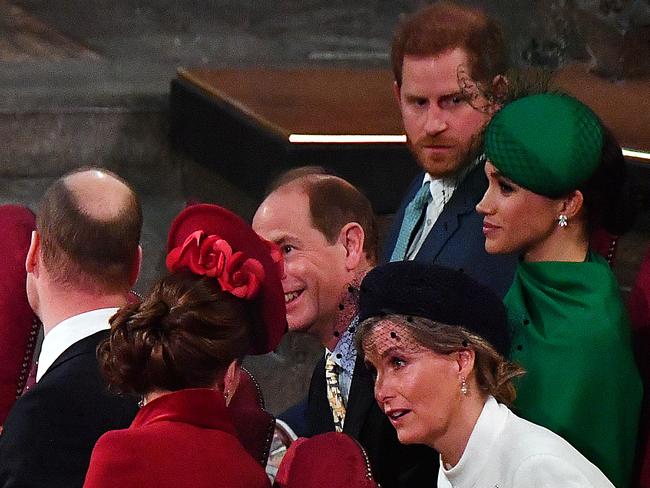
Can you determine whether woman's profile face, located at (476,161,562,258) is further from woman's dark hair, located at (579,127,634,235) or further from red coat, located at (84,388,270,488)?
red coat, located at (84,388,270,488)

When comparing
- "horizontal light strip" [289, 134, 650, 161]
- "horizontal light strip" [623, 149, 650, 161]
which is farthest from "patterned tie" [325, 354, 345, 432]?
"horizontal light strip" [289, 134, 650, 161]

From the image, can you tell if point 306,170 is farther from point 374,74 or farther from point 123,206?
point 374,74

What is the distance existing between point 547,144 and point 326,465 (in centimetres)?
70

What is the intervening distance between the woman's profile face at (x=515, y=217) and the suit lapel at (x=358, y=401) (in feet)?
1.07

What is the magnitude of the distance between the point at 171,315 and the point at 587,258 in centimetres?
76

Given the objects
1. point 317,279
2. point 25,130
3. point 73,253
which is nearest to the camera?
point 73,253

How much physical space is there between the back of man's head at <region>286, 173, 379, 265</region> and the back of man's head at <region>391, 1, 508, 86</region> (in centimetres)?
35

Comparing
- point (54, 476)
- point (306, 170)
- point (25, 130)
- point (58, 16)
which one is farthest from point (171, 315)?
point (58, 16)

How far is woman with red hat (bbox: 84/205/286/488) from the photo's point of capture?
6.75 ft

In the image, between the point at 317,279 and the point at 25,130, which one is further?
the point at 25,130

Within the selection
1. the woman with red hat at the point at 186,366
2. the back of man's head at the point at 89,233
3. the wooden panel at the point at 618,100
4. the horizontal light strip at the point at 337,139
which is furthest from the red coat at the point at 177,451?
the horizontal light strip at the point at 337,139

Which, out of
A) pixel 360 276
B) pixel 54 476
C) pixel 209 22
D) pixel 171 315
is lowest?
pixel 209 22

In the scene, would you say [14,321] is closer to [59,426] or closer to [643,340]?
[59,426]

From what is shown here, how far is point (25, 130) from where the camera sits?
5336 millimetres
